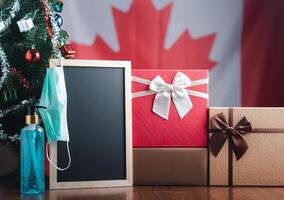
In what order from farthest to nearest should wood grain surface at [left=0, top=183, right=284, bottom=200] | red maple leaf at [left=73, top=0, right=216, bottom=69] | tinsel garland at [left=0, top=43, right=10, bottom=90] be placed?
red maple leaf at [left=73, top=0, right=216, bottom=69]
tinsel garland at [left=0, top=43, right=10, bottom=90]
wood grain surface at [left=0, top=183, right=284, bottom=200]

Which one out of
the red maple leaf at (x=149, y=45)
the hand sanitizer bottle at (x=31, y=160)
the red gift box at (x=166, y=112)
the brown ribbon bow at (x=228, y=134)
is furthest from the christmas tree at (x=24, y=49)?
the brown ribbon bow at (x=228, y=134)

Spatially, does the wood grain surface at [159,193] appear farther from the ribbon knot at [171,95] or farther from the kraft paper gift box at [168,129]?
the ribbon knot at [171,95]

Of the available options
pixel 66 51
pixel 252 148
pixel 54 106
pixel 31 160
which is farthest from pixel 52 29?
pixel 252 148

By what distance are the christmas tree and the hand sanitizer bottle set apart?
4.4 inches

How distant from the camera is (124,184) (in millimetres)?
1052

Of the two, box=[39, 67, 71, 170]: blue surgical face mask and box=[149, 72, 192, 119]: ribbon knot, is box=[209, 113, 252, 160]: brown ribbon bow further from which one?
box=[39, 67, 71, 170]: blue surgical face mask

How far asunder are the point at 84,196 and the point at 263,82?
842 millimetres

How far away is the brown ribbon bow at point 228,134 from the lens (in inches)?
41.8

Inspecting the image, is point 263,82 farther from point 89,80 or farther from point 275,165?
point 89,80

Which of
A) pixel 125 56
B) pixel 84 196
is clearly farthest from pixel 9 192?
pixel 125 56

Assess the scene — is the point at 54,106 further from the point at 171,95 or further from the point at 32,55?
the point at 171,95

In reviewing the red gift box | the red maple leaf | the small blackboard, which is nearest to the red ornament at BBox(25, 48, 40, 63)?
the small blackboard

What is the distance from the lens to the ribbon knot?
1077 mm

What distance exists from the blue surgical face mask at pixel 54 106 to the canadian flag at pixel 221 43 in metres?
0.47
